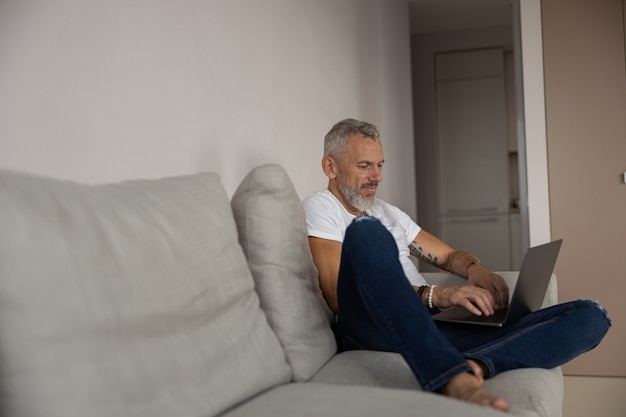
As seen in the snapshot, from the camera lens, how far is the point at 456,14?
5672mm

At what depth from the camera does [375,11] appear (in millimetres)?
4699

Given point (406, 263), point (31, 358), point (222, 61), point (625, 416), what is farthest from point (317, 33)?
point (31, 358)

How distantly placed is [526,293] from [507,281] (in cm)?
47

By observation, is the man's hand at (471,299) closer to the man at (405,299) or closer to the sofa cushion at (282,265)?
the man at (405,299)

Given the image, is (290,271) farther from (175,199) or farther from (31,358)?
(31,358)

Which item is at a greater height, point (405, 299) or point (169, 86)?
point (169, 86)

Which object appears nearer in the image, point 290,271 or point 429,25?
point 290,271

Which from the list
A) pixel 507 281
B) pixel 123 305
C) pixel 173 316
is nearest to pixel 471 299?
pixel 507 281

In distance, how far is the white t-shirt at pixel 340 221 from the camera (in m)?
2.18

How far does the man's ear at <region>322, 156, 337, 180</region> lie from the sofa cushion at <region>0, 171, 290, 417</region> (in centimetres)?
99

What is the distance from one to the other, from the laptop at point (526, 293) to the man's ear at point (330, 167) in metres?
0.69

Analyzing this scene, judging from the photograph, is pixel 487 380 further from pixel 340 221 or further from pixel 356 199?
pixel 356 199

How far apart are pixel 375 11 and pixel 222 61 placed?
2.69 meters

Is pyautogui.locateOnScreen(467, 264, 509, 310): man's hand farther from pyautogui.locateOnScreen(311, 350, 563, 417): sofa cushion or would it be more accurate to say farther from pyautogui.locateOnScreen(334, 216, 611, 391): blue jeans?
pyautogui.locateOnScreen(311, 350, 563, 417): sofa cushion
